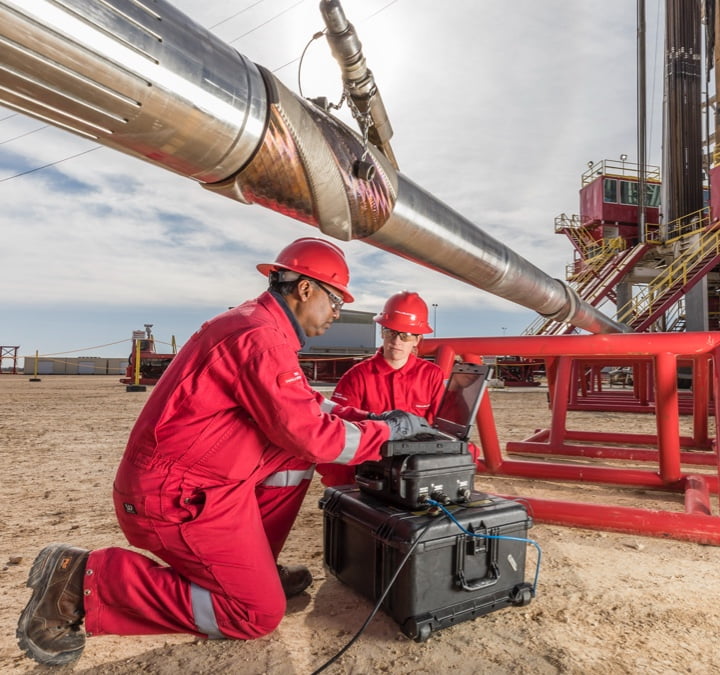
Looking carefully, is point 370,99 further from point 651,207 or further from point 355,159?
point 651,207

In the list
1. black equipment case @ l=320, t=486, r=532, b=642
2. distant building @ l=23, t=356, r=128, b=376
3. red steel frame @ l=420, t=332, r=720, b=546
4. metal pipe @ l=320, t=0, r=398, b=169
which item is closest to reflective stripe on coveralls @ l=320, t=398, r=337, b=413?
black equipment case @ l=320, t=486, r=532, b=642

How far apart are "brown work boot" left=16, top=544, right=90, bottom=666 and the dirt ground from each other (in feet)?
0.20

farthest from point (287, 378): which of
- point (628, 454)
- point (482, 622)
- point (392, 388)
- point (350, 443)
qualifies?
point (628, 454)

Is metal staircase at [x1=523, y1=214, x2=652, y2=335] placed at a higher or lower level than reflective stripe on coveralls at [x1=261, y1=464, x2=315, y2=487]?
higher

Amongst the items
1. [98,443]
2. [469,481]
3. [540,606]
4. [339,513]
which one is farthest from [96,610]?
[98,443]

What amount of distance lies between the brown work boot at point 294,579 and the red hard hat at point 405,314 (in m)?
1.57

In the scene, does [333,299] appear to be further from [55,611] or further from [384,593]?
[55,611]

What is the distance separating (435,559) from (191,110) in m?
1.69

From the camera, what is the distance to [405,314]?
3.38 metres

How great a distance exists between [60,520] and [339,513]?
2.00 metres

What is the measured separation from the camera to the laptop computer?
81.9 inches

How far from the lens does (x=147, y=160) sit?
1446 millimetres

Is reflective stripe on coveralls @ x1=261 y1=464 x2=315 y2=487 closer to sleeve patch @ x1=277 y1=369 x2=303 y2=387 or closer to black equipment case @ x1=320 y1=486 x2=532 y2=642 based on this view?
black equipment case @ x1=320 y1=486 x2=532 y2=642

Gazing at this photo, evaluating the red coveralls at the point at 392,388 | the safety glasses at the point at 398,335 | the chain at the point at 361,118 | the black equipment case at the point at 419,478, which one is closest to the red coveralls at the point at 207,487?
the black equipment case at the point at 419,478
